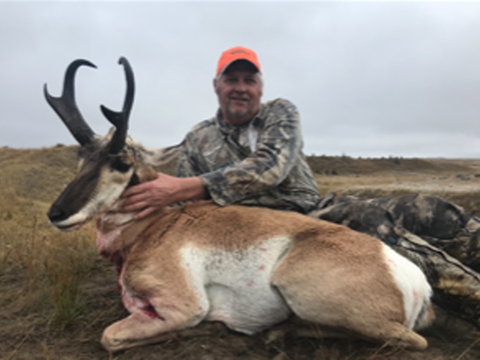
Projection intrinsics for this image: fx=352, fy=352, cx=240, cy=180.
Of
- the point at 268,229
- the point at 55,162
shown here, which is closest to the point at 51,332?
the point at 268,229

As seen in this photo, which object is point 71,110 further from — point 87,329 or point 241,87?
point 87,329

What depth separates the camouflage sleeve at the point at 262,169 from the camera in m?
3.53

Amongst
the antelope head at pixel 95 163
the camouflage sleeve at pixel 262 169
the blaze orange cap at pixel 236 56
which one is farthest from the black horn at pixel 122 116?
the blaze orange cap at pixel 236 56

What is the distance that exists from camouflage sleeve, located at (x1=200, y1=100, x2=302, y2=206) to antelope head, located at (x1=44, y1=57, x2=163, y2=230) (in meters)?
0.75

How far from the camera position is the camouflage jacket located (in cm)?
355

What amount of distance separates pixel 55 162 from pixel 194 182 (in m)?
29.2

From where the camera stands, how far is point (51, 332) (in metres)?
3.03

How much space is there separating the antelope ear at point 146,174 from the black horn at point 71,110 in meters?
0.57

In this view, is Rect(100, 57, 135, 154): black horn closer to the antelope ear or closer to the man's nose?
the antelope ear

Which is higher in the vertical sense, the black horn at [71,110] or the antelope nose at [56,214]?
the black horn at [71,110]

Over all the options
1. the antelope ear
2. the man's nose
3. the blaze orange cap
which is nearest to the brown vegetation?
the antelope ear

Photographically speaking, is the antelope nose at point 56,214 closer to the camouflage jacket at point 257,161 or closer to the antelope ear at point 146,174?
the antelope ear at point 146,174

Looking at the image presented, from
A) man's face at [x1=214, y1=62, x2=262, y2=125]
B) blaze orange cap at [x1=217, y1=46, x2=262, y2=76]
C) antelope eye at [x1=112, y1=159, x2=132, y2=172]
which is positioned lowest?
antelope eye at [x1=112, y1=159, x2=132, y2=172]

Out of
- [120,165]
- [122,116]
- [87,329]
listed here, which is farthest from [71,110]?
[87,329]
